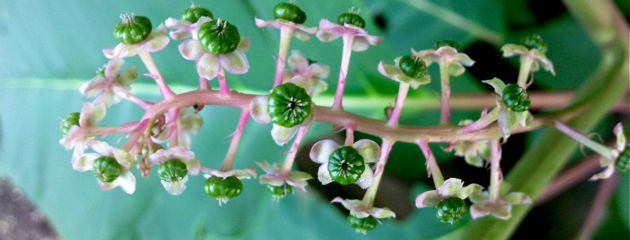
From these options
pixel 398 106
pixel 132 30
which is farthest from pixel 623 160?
pixel 132 30

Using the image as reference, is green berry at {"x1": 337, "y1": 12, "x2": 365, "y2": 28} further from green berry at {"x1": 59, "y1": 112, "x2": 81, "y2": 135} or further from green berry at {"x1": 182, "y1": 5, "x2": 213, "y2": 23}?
green berry at {"x1": 59, "y1": 112, "x2": 81, "y2": 135}

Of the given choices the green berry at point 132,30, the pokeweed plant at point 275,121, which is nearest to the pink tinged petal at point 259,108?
the pokeweed plant at point 275,121

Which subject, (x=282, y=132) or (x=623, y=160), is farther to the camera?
(x=623, y=160)

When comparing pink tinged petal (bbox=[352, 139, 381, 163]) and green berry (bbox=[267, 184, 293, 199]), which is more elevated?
pink tinged petal (bbox=[352, 139, 381, 163])

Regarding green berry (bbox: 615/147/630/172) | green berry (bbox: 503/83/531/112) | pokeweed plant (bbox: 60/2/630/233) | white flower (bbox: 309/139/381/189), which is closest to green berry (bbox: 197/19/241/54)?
pokeweed plant (bbox: 60/2/630/233)

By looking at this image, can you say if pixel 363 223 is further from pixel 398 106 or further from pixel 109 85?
pixel 109 85

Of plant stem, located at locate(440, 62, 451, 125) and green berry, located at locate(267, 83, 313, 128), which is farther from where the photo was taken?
plant stem, located at locate(440, 62, 451, 125)

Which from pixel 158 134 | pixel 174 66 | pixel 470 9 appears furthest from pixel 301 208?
pixel 158 134
